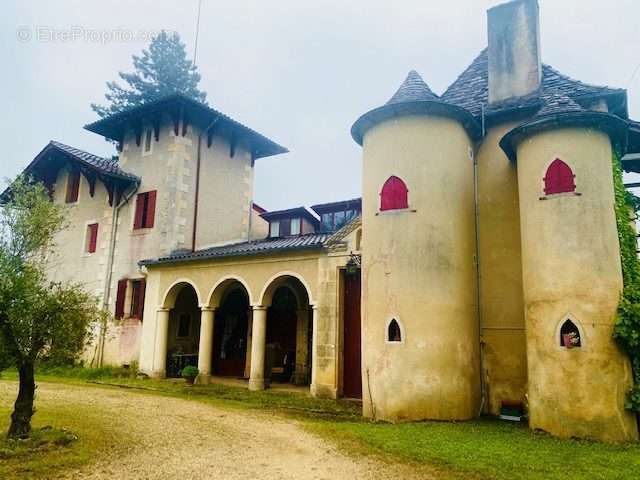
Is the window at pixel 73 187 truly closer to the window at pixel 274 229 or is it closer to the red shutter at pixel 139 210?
the red shutter at pixel 139 210

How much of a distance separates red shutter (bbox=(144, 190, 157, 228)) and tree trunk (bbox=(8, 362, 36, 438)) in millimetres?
11067

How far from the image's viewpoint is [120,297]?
731 inches

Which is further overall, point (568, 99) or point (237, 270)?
point (237, 270)

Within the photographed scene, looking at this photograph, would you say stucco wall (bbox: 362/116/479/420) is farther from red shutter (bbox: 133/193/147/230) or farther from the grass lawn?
red shutter (bbox: 133/193/147/230)

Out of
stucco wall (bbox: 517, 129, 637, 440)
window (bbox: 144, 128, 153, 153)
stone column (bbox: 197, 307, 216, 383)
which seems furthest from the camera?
window (bbox: 144, 128, 153, 153)

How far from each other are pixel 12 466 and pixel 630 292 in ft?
32.5

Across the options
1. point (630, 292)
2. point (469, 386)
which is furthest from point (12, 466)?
point (630, 292)

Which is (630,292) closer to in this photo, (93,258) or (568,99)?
(568,99)

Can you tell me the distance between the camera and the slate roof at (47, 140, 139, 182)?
18.8 metres

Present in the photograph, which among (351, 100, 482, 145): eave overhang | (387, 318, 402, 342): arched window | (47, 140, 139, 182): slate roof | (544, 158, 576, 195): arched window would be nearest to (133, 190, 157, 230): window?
(47, 140, 139, 182): slate roof

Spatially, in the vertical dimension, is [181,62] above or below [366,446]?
above

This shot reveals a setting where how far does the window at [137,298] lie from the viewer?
709 inches

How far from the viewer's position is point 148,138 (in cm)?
1980

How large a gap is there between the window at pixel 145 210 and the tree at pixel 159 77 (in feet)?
46.8
